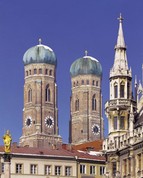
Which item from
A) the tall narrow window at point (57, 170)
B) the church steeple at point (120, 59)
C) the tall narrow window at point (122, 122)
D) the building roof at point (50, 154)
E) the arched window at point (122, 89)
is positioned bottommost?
the tall narrow window at point (57, 170)

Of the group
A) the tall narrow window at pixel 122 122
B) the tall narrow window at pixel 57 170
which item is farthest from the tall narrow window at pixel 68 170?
the tall narrow window at pixel 122 122

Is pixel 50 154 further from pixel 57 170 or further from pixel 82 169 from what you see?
pixel 82 169

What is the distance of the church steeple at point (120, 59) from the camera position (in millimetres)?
134125

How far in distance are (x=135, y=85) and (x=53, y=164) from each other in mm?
21372

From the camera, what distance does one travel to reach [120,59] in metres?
135

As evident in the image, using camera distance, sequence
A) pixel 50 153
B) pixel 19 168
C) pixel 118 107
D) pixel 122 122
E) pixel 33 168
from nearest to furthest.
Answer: pixel 118 107 < pixel 122 122 < pixel 19 168 < pixel 33 168 < pixel 50 153

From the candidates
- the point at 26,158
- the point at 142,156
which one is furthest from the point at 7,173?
the point at 26,158

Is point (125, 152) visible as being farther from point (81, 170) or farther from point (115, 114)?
point (81, 170)

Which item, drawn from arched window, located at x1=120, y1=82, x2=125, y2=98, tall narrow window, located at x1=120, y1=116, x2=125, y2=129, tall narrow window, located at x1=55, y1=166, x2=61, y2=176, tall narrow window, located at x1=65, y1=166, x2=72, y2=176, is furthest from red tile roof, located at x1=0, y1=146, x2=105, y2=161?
arched window, located at x1=120, y1=82, x2=125, y2=98

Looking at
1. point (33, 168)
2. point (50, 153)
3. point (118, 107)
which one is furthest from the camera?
point (50, 153)

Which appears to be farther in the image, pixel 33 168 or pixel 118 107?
pixel 33 168

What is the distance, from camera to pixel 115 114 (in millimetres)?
132250

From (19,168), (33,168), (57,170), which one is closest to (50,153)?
(57,170)

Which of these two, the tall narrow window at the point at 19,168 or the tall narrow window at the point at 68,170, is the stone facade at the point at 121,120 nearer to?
the tall narrow window at the point at 68,170
